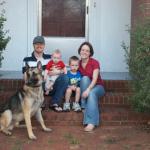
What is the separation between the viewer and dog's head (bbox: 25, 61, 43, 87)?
27.7ft

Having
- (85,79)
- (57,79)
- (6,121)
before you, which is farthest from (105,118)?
(6,121)

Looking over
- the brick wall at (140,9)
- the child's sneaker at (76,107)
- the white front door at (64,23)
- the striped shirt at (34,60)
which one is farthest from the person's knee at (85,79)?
the white front door at (64,23)

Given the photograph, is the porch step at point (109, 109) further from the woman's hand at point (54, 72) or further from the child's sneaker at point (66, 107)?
the woman's hand at point (54, 72)

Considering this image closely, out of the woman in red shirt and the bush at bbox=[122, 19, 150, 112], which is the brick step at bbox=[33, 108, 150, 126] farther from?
the bush at bbox=[122, 19, 150, 112]

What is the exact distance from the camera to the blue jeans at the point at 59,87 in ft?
30.3

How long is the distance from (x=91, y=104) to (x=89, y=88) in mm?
286

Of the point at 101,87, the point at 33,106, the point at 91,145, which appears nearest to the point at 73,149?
the point at 91,145

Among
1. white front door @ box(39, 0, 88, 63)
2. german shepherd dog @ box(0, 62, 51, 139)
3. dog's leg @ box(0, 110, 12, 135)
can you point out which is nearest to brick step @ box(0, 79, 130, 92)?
german shepherd dog @ box(0, 62, 51, 139)

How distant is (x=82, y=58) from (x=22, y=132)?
5.62ft

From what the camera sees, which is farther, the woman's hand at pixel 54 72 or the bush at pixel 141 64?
the woman's hand at pixel 54 72

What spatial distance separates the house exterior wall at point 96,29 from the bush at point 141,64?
2955mm

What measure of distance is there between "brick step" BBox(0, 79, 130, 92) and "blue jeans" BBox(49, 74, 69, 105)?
108 cm

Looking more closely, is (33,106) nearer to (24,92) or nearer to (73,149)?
(24,92)

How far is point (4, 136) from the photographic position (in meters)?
8.58
